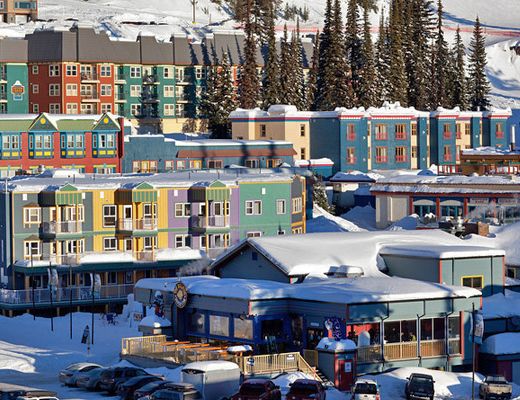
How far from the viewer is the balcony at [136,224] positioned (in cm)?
8488

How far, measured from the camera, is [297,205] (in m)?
91.6

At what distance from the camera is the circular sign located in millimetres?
60188

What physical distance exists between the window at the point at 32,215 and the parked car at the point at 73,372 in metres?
25.7

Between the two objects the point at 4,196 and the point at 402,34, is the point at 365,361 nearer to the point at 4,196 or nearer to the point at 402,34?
the point at 4,196

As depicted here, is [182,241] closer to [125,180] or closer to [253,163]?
[125,180]

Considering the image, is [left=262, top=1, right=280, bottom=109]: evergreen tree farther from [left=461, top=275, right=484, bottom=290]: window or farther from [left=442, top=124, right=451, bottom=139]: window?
[left=461, top=275, right=484, bottom=290]: window

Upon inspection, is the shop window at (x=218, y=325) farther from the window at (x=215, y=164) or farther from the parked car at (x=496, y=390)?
the window at (x=215, y=164)

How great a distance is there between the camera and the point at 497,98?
199 meters

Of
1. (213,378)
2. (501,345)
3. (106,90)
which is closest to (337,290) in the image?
(213,378)

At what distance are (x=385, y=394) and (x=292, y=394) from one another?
4.54 meters

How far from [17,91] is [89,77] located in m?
5.80

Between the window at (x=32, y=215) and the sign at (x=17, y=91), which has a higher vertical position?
the sign at (x=17, y=91)

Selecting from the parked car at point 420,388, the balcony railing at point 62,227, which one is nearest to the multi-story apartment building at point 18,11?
the balcony railing at point 62,227

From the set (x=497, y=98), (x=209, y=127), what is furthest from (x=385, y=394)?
(x=497, y=98)
